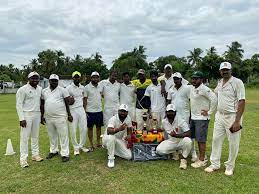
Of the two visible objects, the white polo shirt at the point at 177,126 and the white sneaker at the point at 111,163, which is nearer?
the white sneaker at the point at 111,163

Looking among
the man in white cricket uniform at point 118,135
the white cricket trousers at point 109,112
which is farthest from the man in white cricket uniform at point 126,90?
the man in white cricket uniform at point 118,135

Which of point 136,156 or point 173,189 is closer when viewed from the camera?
point 173,189

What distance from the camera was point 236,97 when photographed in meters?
6.35

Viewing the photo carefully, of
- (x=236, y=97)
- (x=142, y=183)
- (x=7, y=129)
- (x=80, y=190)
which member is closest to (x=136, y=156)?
(x=142, y=183)

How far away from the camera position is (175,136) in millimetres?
7277

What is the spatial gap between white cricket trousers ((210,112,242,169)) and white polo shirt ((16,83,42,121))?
412 cm

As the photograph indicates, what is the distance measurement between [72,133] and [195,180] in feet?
11.4

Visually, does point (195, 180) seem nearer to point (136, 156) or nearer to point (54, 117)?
point (136, 156)

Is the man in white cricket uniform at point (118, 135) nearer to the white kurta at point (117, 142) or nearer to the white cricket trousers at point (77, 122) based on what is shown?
the white kurta at point (117, 142)

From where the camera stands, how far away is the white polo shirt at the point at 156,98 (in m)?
8.31

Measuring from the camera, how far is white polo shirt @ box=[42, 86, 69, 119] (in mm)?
7625

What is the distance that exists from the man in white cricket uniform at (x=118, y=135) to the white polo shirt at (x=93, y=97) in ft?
3.95

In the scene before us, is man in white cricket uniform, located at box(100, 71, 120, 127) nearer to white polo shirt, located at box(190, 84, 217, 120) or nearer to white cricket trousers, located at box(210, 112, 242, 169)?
white polo shirt, located at box(190, 84, 217, 120)

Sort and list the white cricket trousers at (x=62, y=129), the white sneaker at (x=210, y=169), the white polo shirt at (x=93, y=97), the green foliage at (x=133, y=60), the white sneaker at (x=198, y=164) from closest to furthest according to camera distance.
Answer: the white sneaker at (x=210, y=169) < the white sneaker at (x=198, y=164) < the white cricket trousers at (x=62, y=129) < the white polo shirt at (x=93, y=97) < the green foliage at (x=133, y=60)
